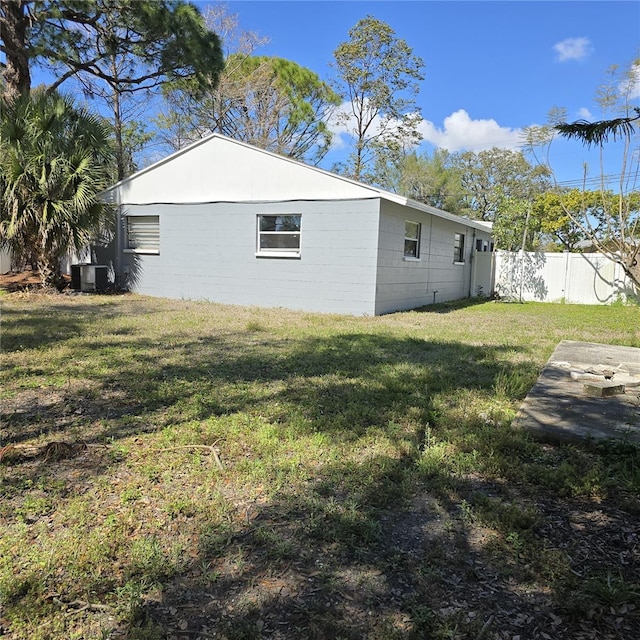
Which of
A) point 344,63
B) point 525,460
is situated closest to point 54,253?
point 525,460

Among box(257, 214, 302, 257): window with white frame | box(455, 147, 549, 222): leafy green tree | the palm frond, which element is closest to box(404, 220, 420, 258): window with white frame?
box(257, 214, 302, 257): window with white frame

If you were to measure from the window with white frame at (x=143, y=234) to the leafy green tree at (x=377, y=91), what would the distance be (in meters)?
15.0

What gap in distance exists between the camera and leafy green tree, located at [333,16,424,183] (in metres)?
22.5

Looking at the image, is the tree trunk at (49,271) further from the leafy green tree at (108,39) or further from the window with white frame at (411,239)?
the window with white frame at (411,239)

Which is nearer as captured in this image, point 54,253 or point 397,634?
point 397,634

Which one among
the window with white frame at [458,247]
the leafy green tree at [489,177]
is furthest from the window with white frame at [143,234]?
the leafy green tree at [489,177]

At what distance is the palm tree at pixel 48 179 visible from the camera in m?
10.1

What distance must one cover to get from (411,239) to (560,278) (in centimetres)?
655

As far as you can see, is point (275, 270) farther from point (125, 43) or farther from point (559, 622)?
point (559, 622)

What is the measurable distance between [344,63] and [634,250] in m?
16.3

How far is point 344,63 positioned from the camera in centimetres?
2302

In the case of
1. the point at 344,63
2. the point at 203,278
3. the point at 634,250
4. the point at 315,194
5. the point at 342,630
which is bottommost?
the point at 342,630

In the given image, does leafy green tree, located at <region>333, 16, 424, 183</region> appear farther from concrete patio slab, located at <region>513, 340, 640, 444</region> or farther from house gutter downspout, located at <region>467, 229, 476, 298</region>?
concrete patio slab, located at <region>513, 340, 640, 444</region>

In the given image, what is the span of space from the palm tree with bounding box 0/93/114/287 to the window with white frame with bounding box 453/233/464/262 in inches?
389
